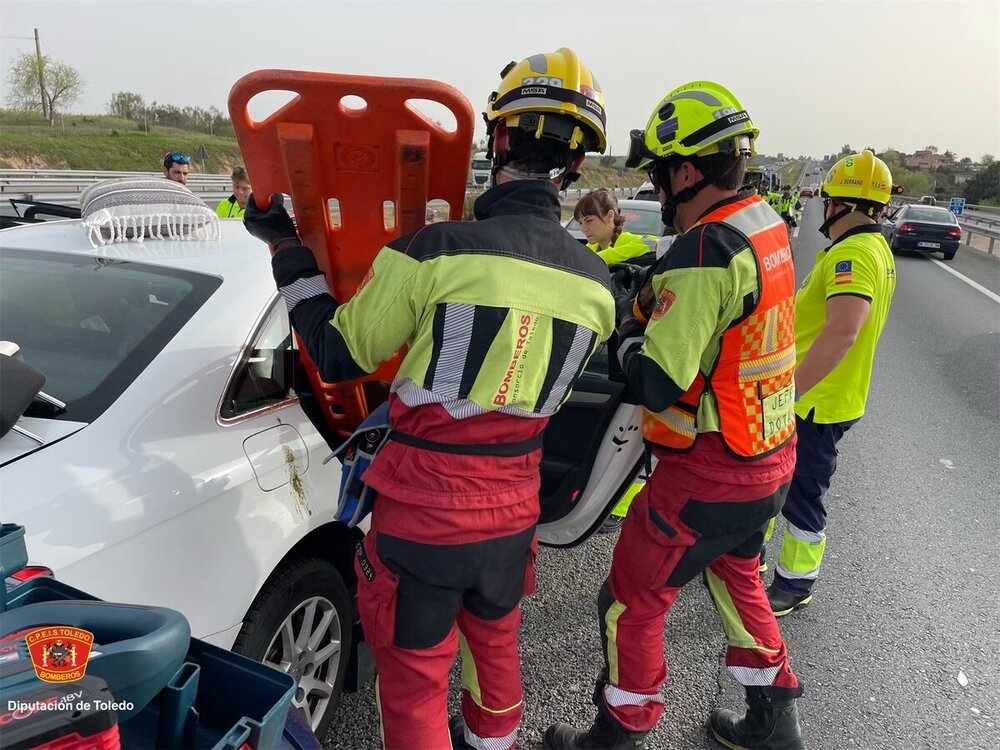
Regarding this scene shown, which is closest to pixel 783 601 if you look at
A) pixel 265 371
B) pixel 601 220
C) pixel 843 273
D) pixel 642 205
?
pixel 843 273

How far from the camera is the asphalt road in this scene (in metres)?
2.67

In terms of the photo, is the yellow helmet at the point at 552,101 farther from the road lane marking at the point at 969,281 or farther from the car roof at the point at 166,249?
the road lane marking at the point at 969,281

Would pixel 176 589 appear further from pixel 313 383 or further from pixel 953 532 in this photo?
pixel 953 532

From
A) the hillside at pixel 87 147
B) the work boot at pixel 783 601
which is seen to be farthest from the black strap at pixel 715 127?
the hillside at pixel 87 147

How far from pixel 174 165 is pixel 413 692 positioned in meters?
6.45

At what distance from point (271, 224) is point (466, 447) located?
0.79 metres

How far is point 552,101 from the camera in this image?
69.5 inches

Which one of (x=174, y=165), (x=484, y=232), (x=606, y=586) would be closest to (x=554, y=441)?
(x=606, y=586)

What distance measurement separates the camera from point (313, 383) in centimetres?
235

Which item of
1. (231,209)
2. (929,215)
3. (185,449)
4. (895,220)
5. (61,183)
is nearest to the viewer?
(185,449)

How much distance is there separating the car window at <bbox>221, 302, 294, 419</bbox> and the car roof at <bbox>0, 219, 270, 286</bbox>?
0.20 meters

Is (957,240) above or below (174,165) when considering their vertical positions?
below

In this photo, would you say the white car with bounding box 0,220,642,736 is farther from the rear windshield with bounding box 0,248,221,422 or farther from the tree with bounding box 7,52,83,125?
the tree with bounding box 7,52,83,125

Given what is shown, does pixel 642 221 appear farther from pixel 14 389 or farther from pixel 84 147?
pixel 84 147
